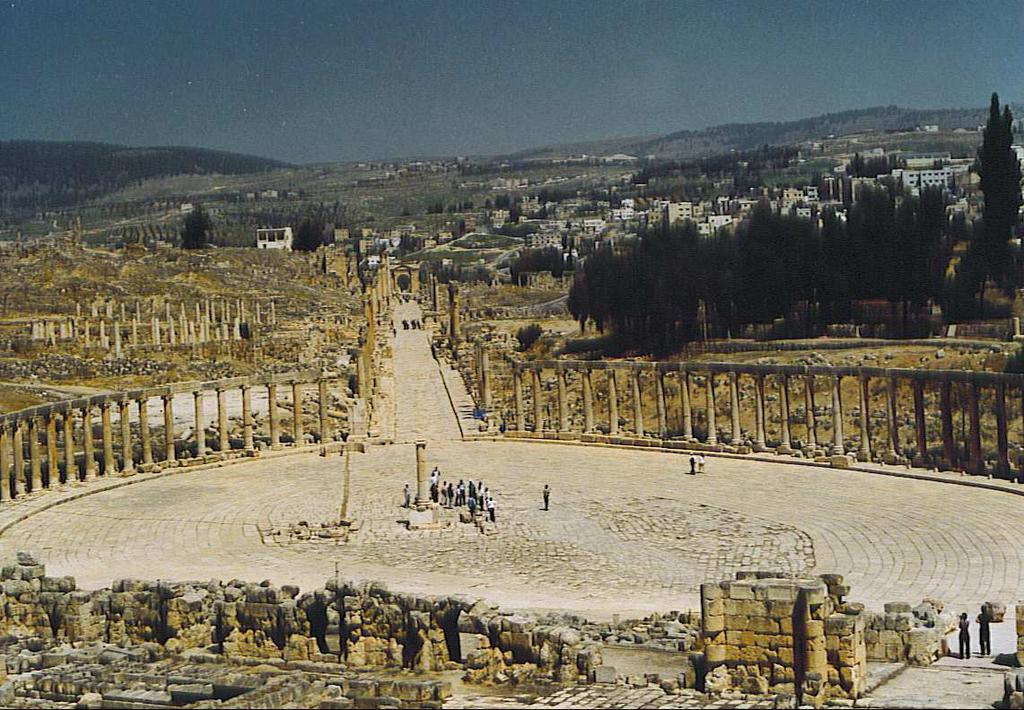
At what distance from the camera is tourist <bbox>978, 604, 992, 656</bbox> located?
23.9m

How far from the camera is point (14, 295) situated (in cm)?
9656

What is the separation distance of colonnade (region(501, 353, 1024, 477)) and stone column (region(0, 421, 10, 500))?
18.0 m

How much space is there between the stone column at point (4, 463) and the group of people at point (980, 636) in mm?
27469

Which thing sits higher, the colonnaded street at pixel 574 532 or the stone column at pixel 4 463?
the stone column at pixel 4 463

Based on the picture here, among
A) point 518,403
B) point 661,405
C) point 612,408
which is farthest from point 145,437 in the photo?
point 661,405

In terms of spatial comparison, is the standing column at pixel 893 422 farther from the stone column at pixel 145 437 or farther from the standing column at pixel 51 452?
the standing column at pixel 51 452

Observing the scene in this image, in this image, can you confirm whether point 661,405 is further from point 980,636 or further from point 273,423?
point 980,636

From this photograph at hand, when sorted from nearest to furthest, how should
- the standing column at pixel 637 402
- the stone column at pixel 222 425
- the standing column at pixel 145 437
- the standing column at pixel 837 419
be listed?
the standing column at pixel 837 419 < the standing column at pixel 145 437 < the stone column at pixel 222 425 < the standing column at pixel 637 402

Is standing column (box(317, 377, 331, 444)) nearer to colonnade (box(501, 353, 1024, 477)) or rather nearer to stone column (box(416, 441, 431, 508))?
colonnade (box(501, 353, 1024, 477))

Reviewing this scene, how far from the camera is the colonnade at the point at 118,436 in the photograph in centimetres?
4609

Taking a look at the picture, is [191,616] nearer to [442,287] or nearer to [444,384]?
[444,384]

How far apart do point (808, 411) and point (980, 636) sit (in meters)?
25.2

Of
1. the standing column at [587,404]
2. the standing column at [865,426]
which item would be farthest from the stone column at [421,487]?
the standing column at [587,404]

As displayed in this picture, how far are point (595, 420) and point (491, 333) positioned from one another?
79.6 feet
